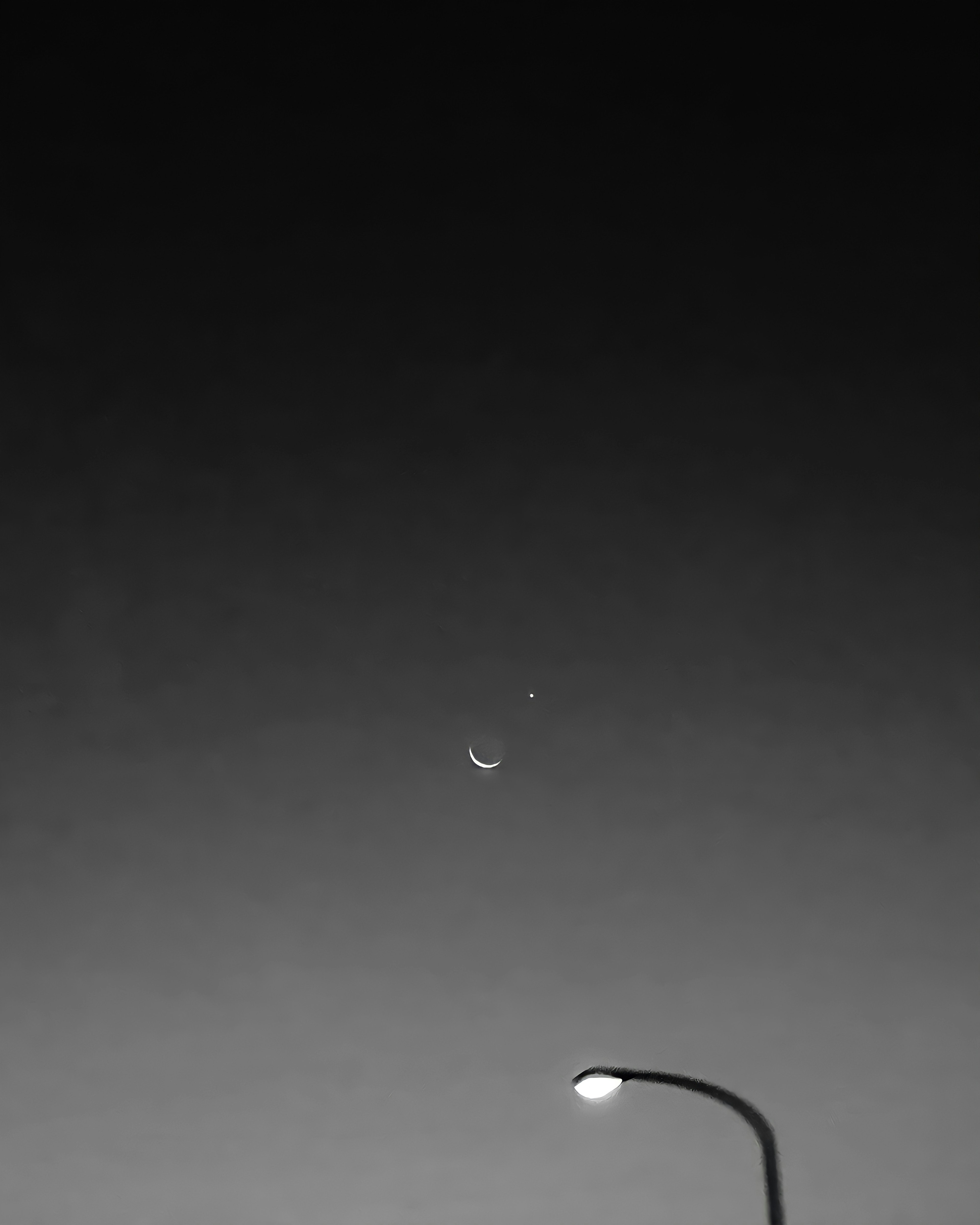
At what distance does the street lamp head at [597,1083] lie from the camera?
5941mm

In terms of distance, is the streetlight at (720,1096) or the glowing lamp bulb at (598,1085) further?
the glowing lamp bulb at (598,1085)

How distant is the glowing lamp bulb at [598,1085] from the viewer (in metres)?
5.94

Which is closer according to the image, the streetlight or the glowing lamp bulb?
the streetlight

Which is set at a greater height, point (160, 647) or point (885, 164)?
point (885, 164)

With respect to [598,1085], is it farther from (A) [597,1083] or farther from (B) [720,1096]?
(B) [720,1096]

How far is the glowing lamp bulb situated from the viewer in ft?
19.5

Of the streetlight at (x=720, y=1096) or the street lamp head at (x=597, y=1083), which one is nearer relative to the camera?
the streetlight at (x=720, y=1096)

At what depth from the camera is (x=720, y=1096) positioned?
593cm

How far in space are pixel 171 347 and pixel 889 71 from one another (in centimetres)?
251

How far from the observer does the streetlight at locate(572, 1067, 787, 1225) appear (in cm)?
579

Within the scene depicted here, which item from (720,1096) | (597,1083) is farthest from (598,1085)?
(720,1096)

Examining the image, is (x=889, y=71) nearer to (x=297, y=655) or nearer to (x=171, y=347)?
(x=171, y=347)

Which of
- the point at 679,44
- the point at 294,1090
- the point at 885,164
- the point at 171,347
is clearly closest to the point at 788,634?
the point at 885,164

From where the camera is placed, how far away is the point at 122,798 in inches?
213
